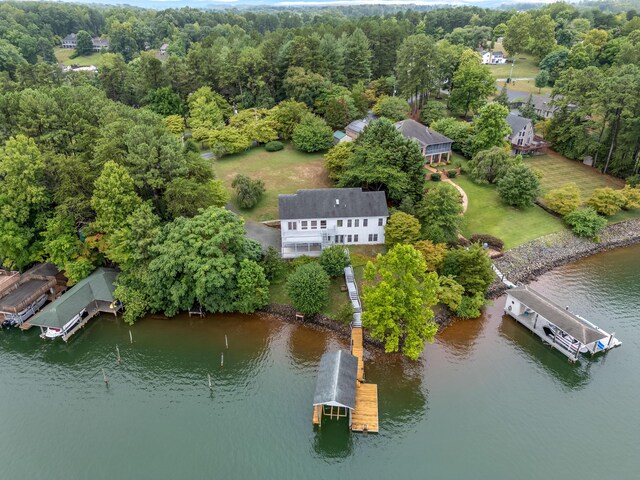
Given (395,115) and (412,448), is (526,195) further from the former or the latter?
(412,448)

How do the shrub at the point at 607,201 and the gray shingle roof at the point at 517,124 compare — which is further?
the gray shingle roof at the point at 517,124

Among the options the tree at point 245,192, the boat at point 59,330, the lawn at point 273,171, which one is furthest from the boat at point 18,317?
the tree at point 245,192

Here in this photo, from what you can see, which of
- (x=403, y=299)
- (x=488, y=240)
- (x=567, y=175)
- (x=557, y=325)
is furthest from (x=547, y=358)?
(x=567, y=175)

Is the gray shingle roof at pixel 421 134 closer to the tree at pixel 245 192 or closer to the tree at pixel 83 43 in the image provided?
the tree at pixel 245 192

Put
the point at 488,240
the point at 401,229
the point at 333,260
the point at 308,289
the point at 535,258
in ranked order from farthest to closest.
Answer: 1. the point at 488,240
2. the point at 535,258
3. the point at 401,229
4. the point at 333,260
5. the point at 308,289

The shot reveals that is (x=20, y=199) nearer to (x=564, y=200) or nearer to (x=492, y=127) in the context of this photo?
(x=492, y=127)

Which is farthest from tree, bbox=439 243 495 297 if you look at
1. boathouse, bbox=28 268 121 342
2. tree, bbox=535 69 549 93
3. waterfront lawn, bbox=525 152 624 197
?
tree, bbox=535 69 549 93
